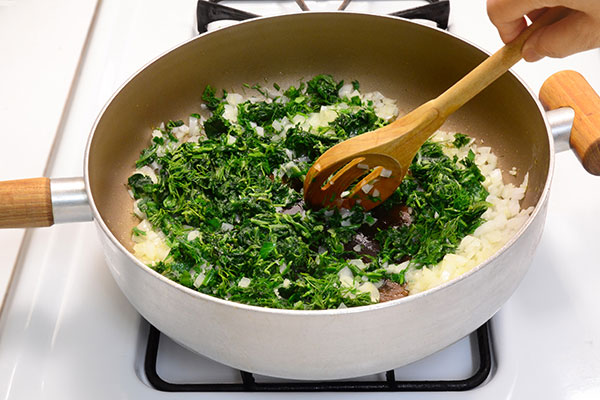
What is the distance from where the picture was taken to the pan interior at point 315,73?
140cm

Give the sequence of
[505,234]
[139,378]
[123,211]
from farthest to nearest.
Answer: [123,211] < [505,234] < [139,378]

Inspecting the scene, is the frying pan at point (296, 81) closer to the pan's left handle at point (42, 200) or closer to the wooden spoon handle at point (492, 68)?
the pan's left handle at point (42, 200)

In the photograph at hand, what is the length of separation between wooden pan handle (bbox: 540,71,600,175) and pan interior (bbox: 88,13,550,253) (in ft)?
0.17

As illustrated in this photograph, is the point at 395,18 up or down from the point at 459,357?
up

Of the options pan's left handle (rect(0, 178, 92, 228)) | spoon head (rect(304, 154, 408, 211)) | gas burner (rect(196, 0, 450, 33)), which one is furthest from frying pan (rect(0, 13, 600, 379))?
spoon head (rect(304, 154, 408, 211))

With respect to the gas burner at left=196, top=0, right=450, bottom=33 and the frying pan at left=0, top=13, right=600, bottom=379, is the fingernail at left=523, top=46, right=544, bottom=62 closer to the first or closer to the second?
the frying pan at left=0, top=13, right=600, bottom=379

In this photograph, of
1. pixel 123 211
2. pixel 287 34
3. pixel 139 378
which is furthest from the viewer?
pixel 287 34

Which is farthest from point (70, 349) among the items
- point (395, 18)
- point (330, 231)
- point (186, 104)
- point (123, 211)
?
point (395, 18)

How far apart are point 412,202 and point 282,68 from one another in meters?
0.51

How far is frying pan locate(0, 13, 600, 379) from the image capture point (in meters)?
0.96

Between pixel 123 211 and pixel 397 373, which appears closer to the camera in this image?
pixel 397 373

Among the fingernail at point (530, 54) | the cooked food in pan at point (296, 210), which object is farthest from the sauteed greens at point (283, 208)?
the fingernail at point (530, 54)

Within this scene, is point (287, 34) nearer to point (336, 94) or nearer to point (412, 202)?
point (336, 94)

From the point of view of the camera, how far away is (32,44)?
167 centimetres
